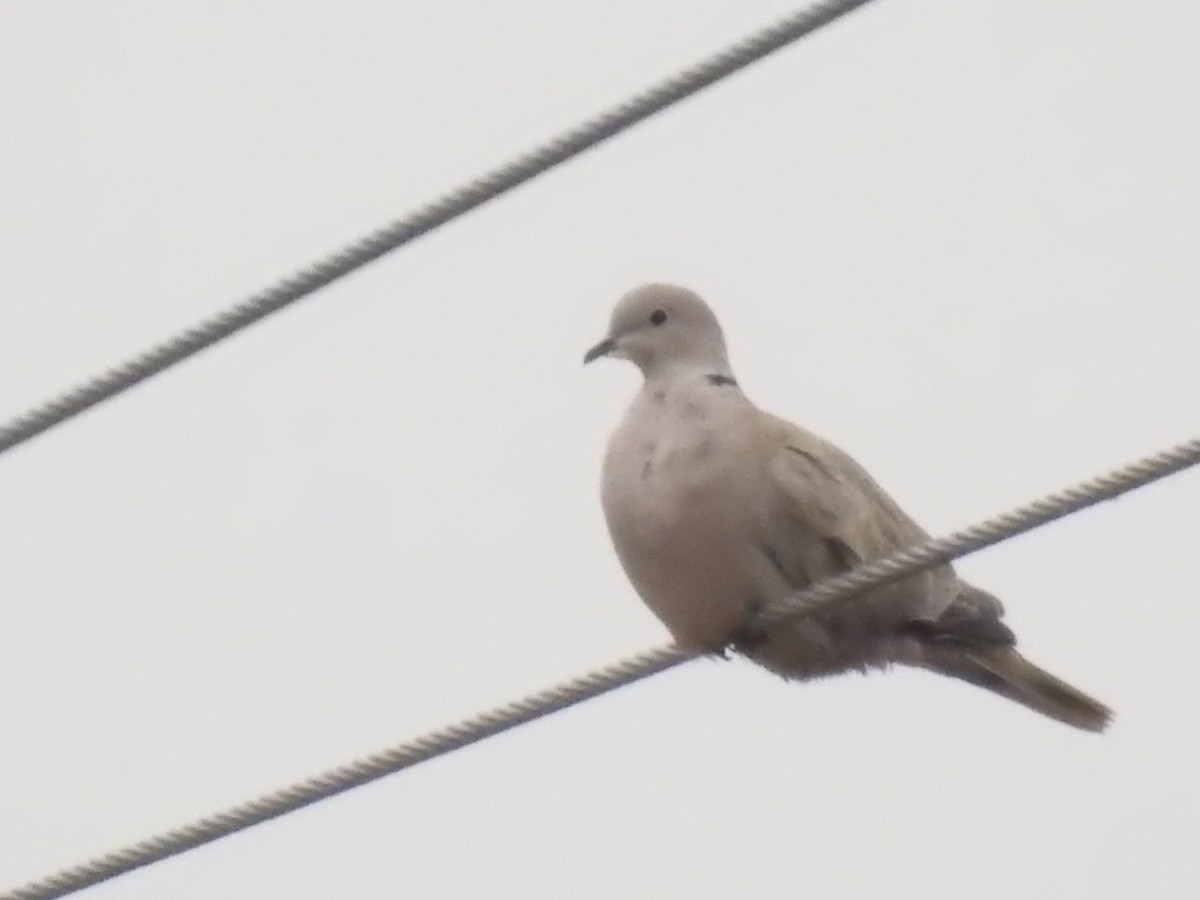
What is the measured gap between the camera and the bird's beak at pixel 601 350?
19.2 ft

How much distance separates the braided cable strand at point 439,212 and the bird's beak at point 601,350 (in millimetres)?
1618

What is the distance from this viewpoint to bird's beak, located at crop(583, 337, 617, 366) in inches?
231

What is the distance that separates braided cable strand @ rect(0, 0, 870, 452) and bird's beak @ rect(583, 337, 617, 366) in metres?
1.62

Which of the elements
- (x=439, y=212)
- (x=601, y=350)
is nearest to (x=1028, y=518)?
(x=439, y=212)

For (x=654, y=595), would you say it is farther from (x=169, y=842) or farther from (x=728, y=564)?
(x=169, y=842)

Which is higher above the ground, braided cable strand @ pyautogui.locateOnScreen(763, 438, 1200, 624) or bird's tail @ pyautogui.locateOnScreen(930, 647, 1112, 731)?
bird's tail @ pyautogui.locateOnScreen(930, 647, 1112, 731)

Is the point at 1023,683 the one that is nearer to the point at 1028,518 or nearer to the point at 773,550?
the point at 773,550

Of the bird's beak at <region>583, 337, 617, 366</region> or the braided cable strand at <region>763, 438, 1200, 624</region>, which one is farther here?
the bird's beak at <region>583, 337, 617, 366</region>

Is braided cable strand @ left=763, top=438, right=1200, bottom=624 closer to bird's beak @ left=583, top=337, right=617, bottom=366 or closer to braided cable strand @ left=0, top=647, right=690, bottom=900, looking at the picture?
braided cable strand @ left=0, top=647, right=690, bottom=900

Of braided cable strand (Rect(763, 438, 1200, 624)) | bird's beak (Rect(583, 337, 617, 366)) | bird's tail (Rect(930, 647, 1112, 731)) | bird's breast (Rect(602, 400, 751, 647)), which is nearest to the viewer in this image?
braided cable strand (Rect(763, 438, 1200, 624))

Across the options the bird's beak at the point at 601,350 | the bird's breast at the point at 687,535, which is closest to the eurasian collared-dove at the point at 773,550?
the bird's breast at the point at 687,535

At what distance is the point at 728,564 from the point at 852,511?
0.93 ft

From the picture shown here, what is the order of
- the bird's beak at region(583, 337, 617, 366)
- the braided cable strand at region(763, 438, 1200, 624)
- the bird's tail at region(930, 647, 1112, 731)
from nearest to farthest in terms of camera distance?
the braided cable strand at region(763, 438, 1200, 624) → the bird's tail at region(930, 647, 1112, 731) → the bird's beak at region(583, 337, 617, 366)

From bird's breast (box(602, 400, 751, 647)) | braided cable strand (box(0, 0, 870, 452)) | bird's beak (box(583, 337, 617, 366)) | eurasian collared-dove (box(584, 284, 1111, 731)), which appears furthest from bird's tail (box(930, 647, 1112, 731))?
braided cable strand (box(0, 0, 870, 452))
